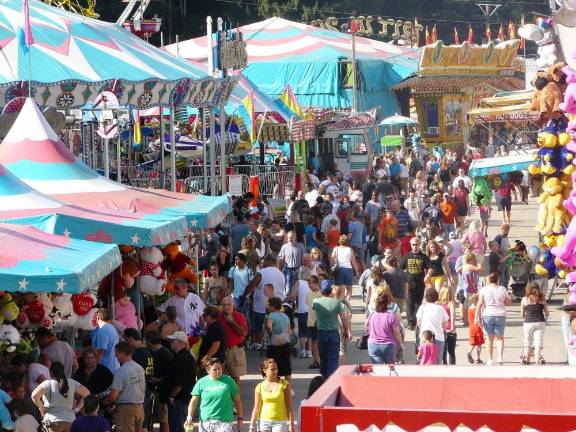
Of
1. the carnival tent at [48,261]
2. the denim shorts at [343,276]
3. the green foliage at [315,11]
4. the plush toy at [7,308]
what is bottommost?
the denim shorts at [343,276]

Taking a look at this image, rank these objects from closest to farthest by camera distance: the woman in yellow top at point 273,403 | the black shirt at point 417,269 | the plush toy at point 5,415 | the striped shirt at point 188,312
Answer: the plush toy at point 5,415 < the woman in yellow top at point 273,403 < the striped shirt at point 188,312 < the black shirt at point 417,269

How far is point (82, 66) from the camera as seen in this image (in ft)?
65.8

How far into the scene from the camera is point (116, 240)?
46.3 ft

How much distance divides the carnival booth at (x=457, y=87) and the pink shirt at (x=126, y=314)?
152ft

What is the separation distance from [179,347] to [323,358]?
329 centimetres

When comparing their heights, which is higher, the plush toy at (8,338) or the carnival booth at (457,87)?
the carnival booth at (457,87)

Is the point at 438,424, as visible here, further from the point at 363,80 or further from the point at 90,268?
the point at 363,80

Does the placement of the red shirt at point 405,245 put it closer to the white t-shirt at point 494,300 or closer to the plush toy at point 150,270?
the white t-shirt at point 494,300

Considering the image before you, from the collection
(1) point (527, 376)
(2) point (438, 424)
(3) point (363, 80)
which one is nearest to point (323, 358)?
(1) point (527, 376)

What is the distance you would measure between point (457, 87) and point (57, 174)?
48086mm

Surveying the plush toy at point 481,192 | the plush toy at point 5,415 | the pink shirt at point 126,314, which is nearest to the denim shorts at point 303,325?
the pink shirt at point 126,314

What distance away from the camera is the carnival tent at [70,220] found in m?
13.2

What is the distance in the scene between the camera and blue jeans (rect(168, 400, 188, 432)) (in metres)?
13.2

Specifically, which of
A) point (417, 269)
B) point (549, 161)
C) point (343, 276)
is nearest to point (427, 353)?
point (549, 161)
